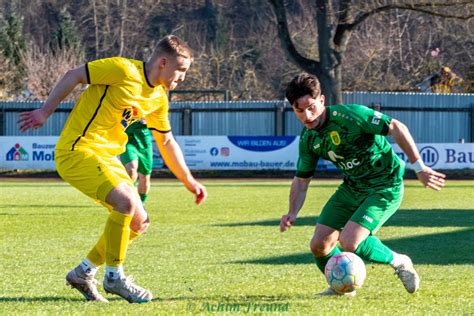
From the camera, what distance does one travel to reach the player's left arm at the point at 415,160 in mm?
6789

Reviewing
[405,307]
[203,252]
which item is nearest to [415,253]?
[203,252]

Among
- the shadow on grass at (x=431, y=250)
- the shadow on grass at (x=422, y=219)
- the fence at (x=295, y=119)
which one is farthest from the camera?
the fence at (x=295, y=119)

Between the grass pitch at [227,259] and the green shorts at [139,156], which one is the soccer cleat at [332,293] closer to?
the grass pitch at [227,259]

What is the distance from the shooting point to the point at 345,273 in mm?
6988

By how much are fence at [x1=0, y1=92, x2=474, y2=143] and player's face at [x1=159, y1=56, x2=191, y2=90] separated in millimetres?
27628

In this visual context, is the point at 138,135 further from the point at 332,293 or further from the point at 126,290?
the point at 126,290

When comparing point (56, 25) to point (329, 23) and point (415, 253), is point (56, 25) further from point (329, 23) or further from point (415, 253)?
point (415, 253)

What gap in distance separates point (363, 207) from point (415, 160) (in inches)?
22.7

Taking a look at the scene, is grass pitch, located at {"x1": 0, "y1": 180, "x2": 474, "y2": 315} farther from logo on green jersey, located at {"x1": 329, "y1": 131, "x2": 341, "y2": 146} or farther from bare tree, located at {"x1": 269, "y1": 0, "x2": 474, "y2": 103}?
bare tree, located at {"x1": 269, "y1": 0, "x2": 474, "y2": 103}

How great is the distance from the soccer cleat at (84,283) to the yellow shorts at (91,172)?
0.59 metres

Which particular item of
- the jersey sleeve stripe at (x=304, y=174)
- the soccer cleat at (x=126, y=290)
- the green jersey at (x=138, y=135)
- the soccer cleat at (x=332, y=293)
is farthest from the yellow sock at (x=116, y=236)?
the green jersey at (x=138, y=135)

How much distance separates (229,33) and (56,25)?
10547 millimetres

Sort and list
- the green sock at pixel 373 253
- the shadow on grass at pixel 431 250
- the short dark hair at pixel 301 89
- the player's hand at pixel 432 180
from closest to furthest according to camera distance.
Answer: the player's hand at pixel 432 180
the short dark hair at pixel 301 89
the green sock at pixel 373 253
the shadow on grass at pixel 431 250

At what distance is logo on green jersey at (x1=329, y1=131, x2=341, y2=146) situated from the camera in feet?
23.5
